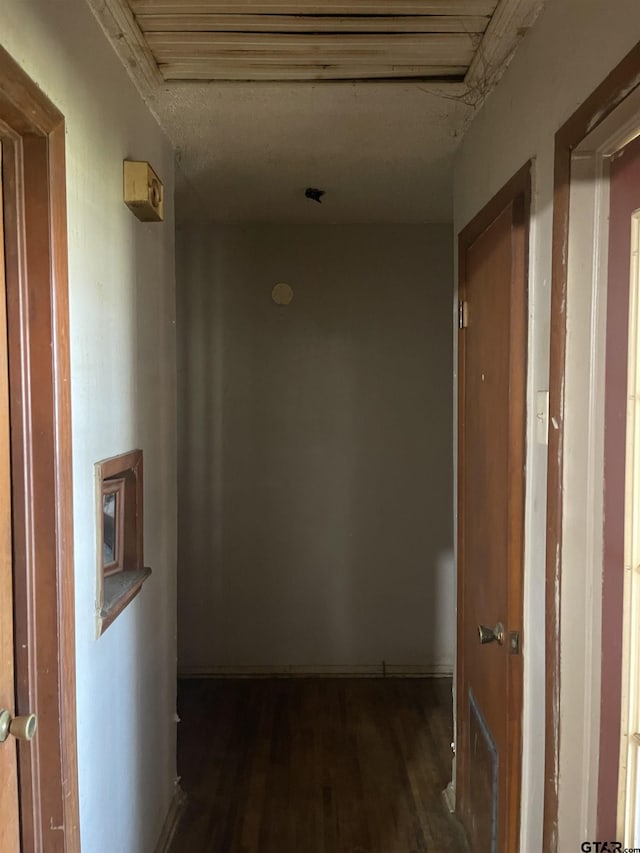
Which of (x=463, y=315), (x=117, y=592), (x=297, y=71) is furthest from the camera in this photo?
(x=463, y=315)

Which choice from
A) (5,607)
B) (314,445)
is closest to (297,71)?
(5,607)

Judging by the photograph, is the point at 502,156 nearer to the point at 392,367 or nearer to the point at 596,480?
the point at 596,480

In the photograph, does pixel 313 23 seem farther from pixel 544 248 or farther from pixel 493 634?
pixel 493 634

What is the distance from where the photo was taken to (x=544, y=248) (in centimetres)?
118

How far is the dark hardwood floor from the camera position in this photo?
6.10ft

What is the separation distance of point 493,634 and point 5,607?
3.70 feet

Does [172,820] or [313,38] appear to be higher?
[313,38]

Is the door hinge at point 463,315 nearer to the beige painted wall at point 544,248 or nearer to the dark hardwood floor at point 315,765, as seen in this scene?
the beige painted wall at point 544,248

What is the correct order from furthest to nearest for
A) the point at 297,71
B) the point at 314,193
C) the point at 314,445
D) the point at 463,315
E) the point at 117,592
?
1. the point at 314,445
2. the point at 314,193
3. the point at 463,315
4. the point at 297,71
5. the point at 117,592

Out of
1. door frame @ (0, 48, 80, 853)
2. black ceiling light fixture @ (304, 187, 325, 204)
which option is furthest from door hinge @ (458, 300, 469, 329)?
door frame @ (0, 48, 80, 853)

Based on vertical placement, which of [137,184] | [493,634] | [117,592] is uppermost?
[137,184]

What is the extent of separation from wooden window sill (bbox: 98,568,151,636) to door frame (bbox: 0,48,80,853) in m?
0.18

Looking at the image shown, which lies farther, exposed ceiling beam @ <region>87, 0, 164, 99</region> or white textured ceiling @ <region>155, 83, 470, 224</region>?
white textured ceiling @ <region>155, 83, 470, 224</region>

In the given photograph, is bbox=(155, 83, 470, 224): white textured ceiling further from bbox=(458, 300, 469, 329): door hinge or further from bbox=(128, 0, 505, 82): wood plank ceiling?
bbox=(458, 300, 469, 329): door hinge
